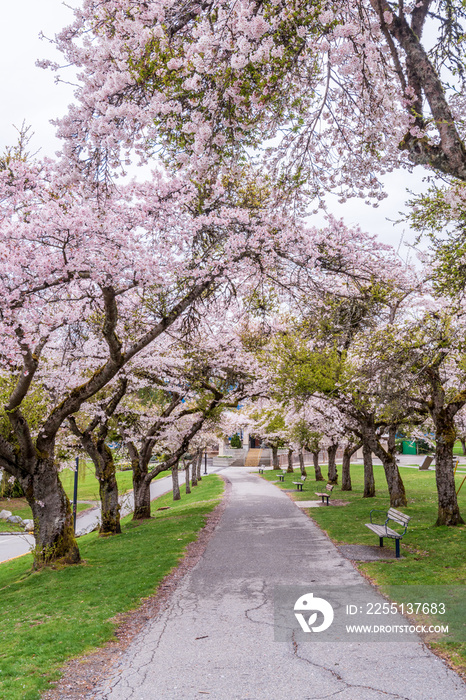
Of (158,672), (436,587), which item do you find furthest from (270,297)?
(158,672)

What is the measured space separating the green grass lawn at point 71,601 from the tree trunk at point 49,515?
0.40 meters

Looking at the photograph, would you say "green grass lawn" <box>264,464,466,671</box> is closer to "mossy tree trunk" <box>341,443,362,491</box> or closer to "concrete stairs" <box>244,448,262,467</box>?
"mossy tree trunk" <box>341,443,362,491</box>

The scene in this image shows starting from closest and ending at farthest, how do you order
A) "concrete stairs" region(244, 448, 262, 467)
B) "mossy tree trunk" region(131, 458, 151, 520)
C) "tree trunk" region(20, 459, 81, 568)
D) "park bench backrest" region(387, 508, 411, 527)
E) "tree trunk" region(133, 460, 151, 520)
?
"park bench backrest" region(387, 508, 411, 527) < "tree trunk" region(20, 459, 81, 568) < "mossy tree trunk" region(131, 458, 151, 520) < "tree trunk" region(133, 460, 151, 520) < "concrete stairs" region(244, 448, 262, 467)

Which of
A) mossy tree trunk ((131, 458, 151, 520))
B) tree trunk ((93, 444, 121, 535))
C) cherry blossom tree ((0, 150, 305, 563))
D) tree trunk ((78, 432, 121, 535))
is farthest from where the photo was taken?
mossy tree trunk ((131, 458, 151, 520))

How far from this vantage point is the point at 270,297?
13352 millimetres

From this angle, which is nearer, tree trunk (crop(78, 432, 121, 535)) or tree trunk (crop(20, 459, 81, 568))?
tree trunk (crop(20, 459, 81, 568))

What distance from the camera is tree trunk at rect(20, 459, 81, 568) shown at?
11.2 m

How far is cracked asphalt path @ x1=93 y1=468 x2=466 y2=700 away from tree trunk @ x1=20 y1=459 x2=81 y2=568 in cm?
417

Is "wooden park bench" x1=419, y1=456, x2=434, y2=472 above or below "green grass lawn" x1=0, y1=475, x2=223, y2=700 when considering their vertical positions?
below

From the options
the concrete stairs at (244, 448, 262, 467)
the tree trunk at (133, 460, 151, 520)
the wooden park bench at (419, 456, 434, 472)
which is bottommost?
the concrete stairs at (244, 448, 262, 467)

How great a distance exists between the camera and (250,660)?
5207 mm

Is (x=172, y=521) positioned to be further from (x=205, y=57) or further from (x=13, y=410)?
(x=205, y=57)

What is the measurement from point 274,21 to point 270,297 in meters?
8.39

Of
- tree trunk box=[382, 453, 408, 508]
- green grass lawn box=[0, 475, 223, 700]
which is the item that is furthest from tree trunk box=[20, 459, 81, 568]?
tree trunk box=[382, 453, 408, 508]
